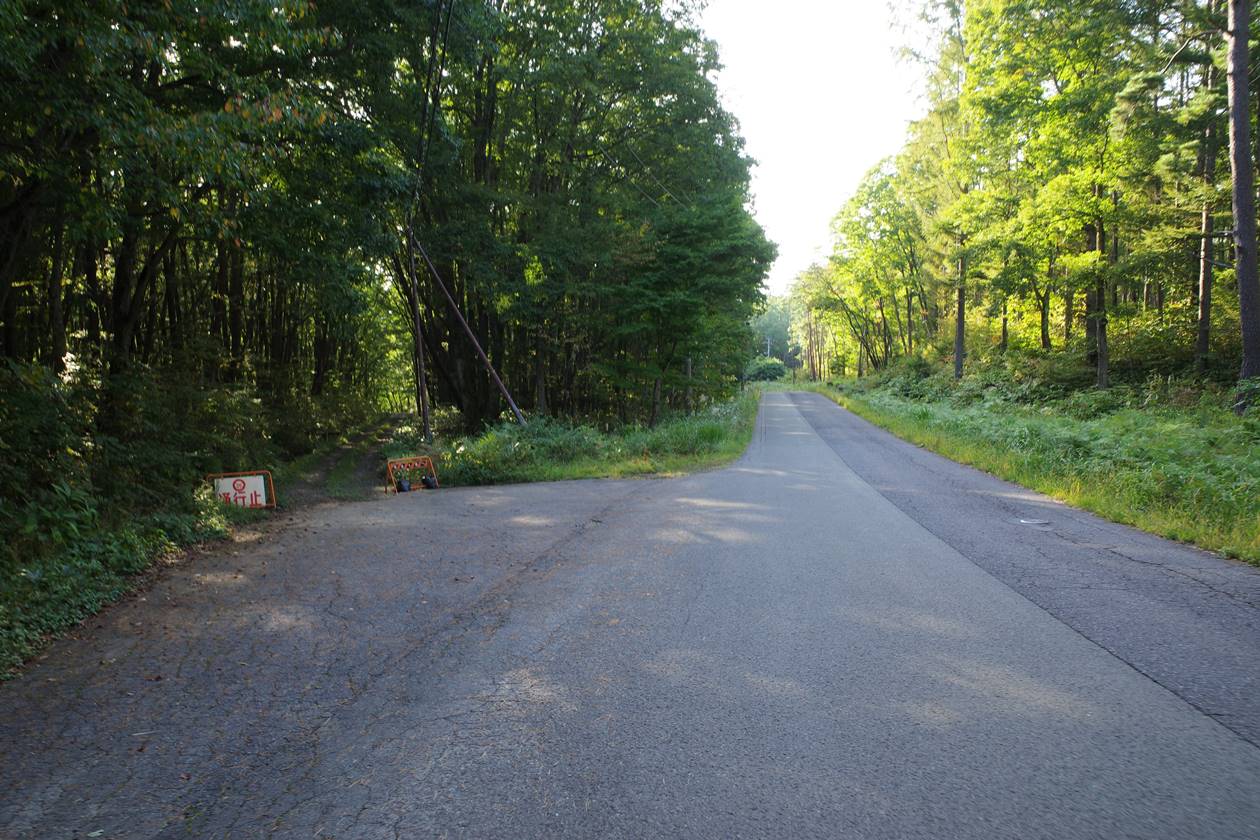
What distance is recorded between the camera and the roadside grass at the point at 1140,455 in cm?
774

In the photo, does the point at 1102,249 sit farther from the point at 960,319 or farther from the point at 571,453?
the point at 571,453

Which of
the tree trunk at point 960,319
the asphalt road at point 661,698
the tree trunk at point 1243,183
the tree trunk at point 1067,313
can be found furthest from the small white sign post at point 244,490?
the tree trunk at point 960,319

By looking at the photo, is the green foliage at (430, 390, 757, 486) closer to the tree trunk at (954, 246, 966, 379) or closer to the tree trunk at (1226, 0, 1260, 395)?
the tree trunk at (1226, 0, 1260, 395)

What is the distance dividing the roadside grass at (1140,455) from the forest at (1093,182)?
69.4 inches

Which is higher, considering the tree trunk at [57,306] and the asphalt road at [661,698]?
the tree trunk at [57,306]

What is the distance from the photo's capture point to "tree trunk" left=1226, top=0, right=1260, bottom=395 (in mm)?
12766

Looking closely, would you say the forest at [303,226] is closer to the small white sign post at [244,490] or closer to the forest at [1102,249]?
the small white sign post at [244,490]

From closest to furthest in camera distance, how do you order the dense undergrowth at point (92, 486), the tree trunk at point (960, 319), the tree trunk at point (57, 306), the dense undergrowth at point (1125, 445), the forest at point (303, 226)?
the dense undergrowth at point (92, 486) → the forest at point (303, 226) → the dense undergrowth at point (1125, 445) → the tree trunk at point (57, 306) → the tree trunk at point (960, 319)

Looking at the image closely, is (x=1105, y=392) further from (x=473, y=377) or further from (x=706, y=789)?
(x=706, y=789)

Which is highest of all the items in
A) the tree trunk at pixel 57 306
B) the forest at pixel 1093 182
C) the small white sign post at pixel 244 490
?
the forest at pixel 1093 182

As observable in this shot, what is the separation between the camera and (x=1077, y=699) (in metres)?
3.58

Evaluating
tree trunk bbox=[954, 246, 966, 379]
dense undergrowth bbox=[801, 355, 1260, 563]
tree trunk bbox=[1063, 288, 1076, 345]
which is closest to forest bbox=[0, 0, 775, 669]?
dense undergrowth bbox=[801, 355, 1260, 563]

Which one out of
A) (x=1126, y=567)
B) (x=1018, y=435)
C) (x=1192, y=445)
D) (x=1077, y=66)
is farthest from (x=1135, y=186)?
(x=1126, y=567)

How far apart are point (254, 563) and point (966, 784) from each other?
6.78 meters
